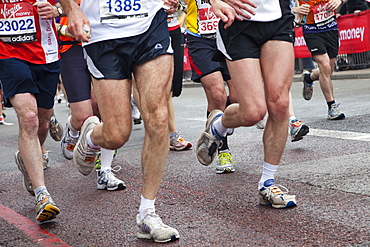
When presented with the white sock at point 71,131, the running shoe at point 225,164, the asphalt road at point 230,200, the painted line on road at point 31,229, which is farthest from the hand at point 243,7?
the white sock at point 71,131

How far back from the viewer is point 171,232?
3.53 m

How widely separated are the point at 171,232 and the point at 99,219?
33.0 inches

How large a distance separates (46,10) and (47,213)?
1.53 metres

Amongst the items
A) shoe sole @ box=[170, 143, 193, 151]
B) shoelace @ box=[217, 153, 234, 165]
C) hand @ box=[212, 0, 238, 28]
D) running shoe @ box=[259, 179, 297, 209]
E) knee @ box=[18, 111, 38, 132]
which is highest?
hand @ box=[212, 0, 238, 28]

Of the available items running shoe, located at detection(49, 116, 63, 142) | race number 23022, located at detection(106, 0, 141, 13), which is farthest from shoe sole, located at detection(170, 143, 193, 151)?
race number 23022, located at detection(106, 0, 141, 13)

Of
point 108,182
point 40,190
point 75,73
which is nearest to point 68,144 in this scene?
point 75,73

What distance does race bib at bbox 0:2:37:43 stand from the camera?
15.4 ft

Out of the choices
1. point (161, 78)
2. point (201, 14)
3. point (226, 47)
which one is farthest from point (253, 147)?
point (161, 78)

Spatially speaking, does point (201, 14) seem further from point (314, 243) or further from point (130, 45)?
point (314, 243)

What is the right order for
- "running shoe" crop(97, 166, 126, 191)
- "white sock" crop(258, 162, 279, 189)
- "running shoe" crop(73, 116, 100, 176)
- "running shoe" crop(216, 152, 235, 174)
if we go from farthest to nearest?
"running shoe" crop(216, 152, 235, 174), "running shoe" crop(97, 166, 126, 191), "running shoe" crop(73, 116, 100, 176), "white sock" crop(258, 162, 279, 189)

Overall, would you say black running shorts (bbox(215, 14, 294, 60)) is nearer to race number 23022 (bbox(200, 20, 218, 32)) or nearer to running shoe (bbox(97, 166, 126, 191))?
running shoe (bbox(97, 166, 126, 191))

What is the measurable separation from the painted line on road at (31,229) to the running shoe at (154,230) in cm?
46

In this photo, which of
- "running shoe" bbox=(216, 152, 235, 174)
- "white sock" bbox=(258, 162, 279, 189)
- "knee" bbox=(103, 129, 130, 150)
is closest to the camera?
"knee" bbox=(103, 129, 130, 150)

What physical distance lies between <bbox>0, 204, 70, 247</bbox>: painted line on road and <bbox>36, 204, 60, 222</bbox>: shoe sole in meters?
0.06
